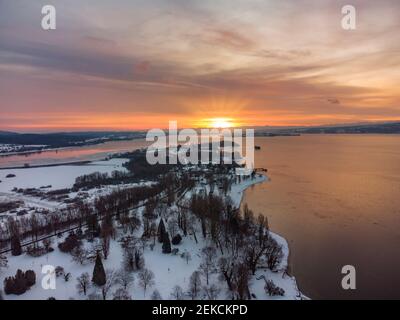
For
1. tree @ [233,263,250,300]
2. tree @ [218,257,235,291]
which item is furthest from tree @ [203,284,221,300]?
tree @ [233,263,250,300]

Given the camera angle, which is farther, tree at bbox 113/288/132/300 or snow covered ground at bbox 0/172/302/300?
snow covered ground at bbox 0/172/302/300

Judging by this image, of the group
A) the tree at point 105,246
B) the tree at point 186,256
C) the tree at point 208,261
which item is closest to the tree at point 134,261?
the tree at point 105,246

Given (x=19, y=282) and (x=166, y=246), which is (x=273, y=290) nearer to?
(x=166, y=246)

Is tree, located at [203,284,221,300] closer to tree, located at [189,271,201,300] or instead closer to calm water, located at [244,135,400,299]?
tree, located at [189,271,201,300]

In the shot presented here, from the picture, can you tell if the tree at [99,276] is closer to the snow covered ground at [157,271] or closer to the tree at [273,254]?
the snow covered ground at [157,271]
